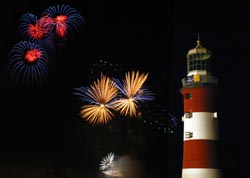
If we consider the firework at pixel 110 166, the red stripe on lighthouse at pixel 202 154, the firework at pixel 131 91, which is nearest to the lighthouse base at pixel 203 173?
the red stripe on lighthouse at pixel 202 154

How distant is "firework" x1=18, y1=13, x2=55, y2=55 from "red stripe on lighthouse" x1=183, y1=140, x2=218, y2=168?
422 inches

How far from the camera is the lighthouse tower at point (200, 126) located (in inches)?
788

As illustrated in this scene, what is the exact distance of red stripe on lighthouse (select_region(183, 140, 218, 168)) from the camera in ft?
65.6

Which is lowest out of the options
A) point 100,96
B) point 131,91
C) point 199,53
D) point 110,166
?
point 110,166

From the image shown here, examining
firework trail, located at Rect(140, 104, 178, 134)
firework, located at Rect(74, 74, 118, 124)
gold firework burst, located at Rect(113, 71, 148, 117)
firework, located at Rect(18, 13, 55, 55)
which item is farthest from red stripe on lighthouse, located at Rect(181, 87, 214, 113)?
firework, located at Rect(18, 13, 55, 55)

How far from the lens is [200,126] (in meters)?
20.4

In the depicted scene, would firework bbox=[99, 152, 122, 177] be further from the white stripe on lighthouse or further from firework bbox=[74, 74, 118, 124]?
the white stripe on lighthouse

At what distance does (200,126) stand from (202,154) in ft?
5.31

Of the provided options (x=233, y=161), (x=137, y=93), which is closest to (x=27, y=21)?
(x=137, y=93)

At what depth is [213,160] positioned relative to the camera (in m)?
20.2

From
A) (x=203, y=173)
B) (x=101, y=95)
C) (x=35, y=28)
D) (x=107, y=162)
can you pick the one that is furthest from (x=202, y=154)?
(x=35, y=28)

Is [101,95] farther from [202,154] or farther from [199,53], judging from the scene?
[199,53]

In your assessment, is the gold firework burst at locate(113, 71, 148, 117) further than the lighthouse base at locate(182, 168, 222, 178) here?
Yes

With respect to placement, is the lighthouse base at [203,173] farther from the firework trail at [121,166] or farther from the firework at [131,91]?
the firework at [131,91]
